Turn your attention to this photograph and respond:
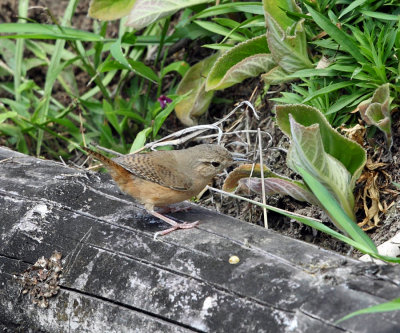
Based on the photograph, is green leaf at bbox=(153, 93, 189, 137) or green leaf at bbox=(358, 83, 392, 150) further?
green leaf at bbox=(153, 93, 189, 137)

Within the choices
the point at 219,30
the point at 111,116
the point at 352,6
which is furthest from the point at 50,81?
the point at 352,6

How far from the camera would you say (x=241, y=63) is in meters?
4.47

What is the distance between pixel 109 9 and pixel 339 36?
2060 mm

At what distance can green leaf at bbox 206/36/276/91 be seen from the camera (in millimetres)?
4504

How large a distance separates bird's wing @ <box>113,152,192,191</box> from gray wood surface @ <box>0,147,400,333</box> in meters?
0.19

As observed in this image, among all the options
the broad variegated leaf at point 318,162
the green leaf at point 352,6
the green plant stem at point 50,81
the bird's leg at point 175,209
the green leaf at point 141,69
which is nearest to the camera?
the broad variegated leaf at point 318,162

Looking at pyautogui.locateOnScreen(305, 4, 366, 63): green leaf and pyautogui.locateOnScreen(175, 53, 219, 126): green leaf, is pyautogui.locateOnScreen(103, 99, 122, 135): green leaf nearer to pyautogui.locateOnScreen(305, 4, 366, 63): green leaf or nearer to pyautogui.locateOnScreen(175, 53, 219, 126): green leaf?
pyautogui.locateOnScreen(175, 53, 219, 126): green leaf

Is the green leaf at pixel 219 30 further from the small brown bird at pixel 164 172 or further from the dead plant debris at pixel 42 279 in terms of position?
the dead plant debris at pixel 42 279

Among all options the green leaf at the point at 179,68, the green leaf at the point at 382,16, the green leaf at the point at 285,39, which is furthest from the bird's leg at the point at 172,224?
the green leaf at the point at 179,68

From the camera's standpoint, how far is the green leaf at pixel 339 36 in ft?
13.3

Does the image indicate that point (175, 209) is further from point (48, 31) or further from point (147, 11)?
point (48, 31)

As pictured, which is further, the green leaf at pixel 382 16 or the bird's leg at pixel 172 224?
the green leaf at pixel 382 16

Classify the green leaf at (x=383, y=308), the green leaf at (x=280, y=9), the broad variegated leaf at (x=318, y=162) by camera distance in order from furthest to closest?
the green leaf at (x=280, y=9), the broad variegated leaf at (x=318, y=162), the green leaf at (x=383, y=308)

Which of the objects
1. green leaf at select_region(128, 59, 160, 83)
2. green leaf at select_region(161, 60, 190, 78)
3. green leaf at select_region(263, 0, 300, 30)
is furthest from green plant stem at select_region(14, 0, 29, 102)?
green leaf at select_region(263, 0, 300, 30)
